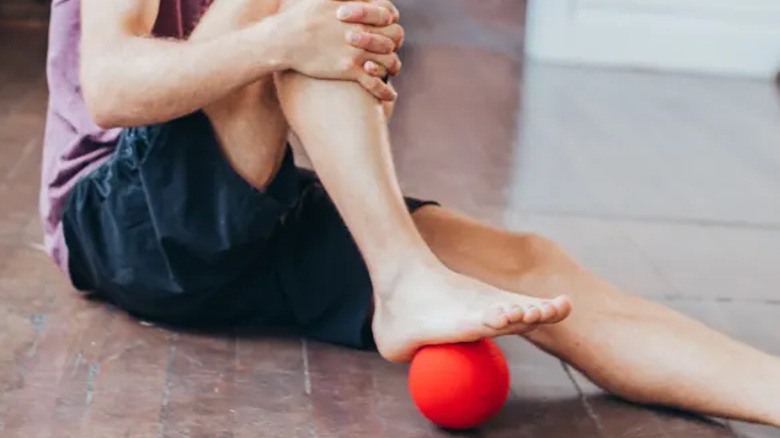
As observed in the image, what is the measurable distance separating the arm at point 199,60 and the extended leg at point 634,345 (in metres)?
0.27

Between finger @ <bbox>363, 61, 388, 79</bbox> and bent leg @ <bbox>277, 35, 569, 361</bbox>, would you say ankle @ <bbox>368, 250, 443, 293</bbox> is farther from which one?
finger @ <bbox>363, 61, 388, 79</bbox>

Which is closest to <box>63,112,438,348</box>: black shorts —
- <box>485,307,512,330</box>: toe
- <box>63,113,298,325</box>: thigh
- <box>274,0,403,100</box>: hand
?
<box>63,113,298,325</box>: thigh

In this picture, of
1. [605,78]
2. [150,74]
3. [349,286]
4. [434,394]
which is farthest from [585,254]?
[605,78]

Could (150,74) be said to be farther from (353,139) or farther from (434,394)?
(434,394)

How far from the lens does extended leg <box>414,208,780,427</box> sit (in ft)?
3.43

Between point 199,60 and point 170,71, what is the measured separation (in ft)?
0.09

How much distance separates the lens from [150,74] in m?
1.04

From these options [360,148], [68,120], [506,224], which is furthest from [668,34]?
[360,148]

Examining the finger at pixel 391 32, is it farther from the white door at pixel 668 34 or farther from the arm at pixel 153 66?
the white door at pixel 668 34

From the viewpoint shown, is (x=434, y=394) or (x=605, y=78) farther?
(x=605, y=78)

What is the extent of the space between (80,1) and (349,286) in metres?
0.40

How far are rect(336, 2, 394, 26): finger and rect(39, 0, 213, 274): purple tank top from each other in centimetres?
24

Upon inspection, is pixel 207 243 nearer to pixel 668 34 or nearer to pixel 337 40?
pixel 337 40

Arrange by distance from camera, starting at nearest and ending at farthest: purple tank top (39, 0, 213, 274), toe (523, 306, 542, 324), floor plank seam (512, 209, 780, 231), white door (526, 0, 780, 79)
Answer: toe (523, 306, 542, 324)
purple tank top (39, 0, 213, 274)
floor plank seam (512, 209, 780, 231)
white door (526, 0, 780, 79)
